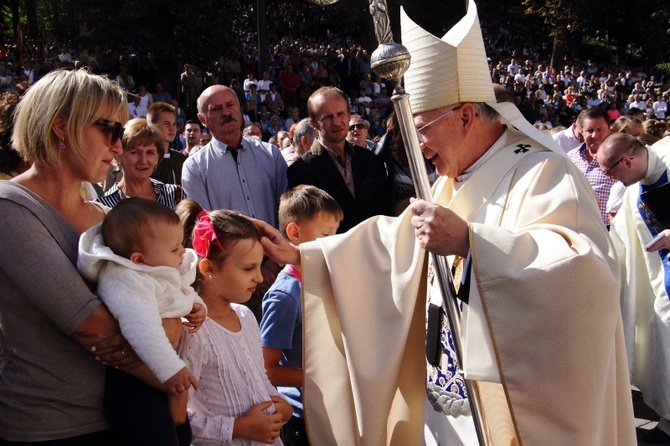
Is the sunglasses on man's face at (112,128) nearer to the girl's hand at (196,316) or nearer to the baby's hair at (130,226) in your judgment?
the baby's hair at (130,226)

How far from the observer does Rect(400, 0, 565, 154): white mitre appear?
299 cm

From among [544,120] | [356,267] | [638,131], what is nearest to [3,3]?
[544,120]

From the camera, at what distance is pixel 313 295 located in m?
3.02

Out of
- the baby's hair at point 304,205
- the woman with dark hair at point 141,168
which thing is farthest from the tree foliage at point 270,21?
the baby's hair at point 304,205

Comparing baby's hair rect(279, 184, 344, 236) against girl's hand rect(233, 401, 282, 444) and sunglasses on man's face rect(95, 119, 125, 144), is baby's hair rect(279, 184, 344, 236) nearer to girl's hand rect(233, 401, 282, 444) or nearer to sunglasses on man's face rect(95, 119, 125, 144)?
girl's hand rect(233, 401, 282, 444)

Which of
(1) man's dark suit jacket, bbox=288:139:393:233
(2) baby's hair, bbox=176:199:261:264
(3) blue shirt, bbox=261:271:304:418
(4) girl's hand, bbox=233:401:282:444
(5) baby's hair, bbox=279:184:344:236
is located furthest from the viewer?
(1) man's dark suit jacket, bbox=288:139:393:233

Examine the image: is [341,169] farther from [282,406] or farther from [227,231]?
[282,406]

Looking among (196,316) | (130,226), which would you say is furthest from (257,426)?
(130,226)

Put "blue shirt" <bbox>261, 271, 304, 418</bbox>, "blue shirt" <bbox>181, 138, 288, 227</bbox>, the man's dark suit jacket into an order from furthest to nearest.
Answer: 1. "blue shirt" <bbox>181, 138, 288, 227</bbox>
2. the man's dark suit jacket
3. "blue shirt" <bbox>261, 271, 304, 418</bbox>

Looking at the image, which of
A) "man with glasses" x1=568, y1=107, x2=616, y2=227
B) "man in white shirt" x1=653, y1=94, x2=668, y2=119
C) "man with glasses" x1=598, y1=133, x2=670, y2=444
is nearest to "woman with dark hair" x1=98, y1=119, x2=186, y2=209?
"man with glasses" x1=598, y1=133, x2=670, y2=444

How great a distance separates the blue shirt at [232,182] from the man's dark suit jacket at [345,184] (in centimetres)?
21

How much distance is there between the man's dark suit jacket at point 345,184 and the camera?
4.80 metres

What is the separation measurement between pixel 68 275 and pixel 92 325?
0.51ft

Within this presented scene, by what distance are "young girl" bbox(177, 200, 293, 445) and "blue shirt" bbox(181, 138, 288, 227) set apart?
6.38 ft
